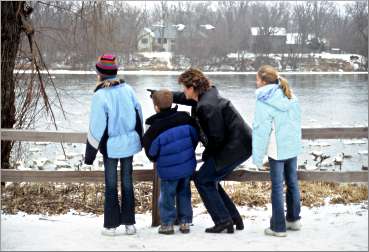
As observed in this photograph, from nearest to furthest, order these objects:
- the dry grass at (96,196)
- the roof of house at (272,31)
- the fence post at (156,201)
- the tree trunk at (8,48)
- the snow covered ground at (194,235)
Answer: the snow covered ground at (194,235)
the fence post at (156,201)
the dry grass at (96,196)
the tree trunk at (8,48)
the roof of house at (272,31)

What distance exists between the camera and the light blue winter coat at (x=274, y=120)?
4703 millimetres

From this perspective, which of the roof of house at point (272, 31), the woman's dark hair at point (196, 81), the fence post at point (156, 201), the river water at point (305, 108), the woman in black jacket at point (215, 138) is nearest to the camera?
the woman in black jacket at point (215, 138)

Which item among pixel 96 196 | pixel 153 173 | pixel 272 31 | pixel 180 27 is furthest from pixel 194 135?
pixel 180 27

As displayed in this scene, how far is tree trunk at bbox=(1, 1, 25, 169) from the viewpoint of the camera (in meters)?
7.49

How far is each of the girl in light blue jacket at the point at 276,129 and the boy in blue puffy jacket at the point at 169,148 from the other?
580 millimetres

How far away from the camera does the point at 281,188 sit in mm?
4824

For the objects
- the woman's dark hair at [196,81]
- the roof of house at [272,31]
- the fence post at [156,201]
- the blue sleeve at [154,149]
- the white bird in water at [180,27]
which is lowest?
the fence post at [156,201]

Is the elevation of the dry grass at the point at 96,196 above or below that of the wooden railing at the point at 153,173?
below

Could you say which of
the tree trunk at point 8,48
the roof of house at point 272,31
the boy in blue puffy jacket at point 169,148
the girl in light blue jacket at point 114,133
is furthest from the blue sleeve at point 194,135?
the roof of house at point 272,31

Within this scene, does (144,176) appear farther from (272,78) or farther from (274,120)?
(272,78)

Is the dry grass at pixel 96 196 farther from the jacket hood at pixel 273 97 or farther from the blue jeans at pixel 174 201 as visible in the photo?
the jacket hood at pixel 273 97

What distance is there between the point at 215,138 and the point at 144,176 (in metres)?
1.04

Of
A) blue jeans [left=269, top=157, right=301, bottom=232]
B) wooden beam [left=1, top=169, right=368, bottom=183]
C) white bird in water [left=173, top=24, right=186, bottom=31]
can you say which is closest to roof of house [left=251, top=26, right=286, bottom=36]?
white bird in water [left=173, top=24, right=186, bottom=31]

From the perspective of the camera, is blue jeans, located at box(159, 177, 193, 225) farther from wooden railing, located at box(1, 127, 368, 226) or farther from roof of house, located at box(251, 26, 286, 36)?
roof of house, located at box(251, 26, 286, 36)
